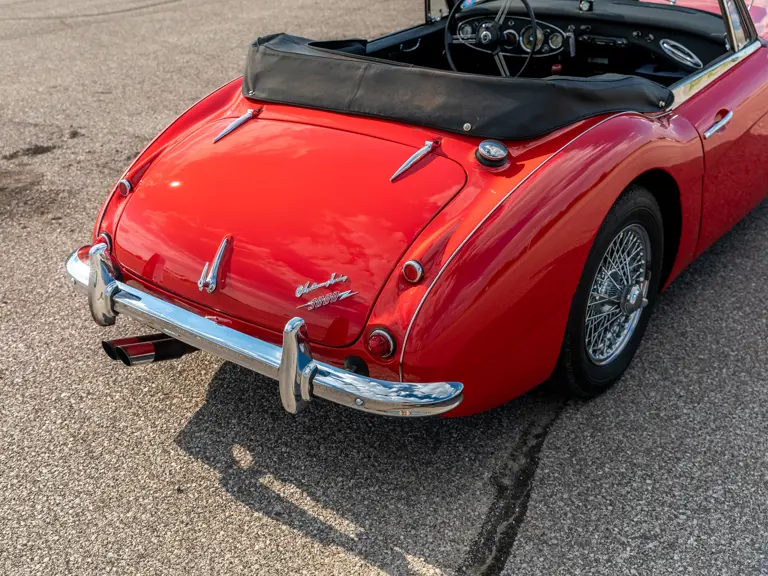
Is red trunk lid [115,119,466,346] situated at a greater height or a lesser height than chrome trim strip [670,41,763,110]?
lesser

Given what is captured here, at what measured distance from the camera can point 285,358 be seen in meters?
2.36

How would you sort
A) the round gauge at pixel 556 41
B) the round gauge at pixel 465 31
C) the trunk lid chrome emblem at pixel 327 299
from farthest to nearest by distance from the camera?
the round gauge at pixel 465 31 < the round gauge at pixel 556 41 < the trunk lid chrome emblem at pixel 327 299

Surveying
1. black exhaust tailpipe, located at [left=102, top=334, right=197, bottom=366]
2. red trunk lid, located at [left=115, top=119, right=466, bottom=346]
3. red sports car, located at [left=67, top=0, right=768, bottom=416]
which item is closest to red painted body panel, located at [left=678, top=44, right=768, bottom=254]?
red sports car, located at [left=67, top=0, right=768, bottom=416]

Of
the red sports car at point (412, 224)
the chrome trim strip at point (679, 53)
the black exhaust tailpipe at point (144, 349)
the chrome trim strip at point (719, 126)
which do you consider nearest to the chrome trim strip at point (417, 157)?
the red sports car at point (412, 224)

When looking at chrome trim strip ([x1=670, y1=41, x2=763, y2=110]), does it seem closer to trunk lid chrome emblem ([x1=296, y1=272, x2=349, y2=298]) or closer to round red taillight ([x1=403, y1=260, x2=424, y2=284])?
round red taillight ([x1=403, y1=260, x2=424, y2=284])

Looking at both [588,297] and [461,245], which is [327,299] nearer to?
[461,245]

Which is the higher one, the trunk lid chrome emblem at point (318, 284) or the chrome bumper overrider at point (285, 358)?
the trunk lid chrome emblem at point (318, 284)

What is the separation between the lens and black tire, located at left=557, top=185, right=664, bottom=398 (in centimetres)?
271

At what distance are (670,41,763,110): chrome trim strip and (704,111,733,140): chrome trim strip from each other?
0.52 feet

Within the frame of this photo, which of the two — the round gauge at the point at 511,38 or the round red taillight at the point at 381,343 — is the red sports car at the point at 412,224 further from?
the round gauge at the point at 511,38

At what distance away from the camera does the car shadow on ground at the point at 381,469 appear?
2.48m

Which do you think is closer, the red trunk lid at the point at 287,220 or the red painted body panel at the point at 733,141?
the red trunk lid at the point at 287,220

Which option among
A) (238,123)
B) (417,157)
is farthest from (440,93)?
(238,123)

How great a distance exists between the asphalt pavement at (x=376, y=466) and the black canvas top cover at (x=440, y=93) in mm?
1056
